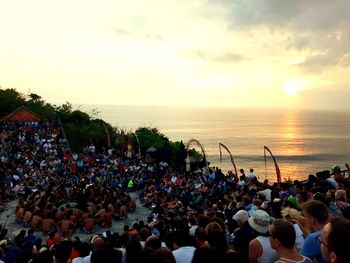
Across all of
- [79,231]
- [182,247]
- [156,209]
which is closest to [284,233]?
[182,247]

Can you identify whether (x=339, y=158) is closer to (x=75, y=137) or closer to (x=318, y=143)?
(x=318, y=143)

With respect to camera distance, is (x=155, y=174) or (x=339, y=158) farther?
(x=339, y=158)

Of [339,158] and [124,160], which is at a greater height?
[124,160]

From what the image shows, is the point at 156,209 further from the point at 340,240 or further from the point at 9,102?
the point at 9,102

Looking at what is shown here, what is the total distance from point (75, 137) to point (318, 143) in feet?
359

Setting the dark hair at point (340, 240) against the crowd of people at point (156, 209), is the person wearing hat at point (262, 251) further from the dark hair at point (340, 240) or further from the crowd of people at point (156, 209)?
the dark hair at point (340, 240)

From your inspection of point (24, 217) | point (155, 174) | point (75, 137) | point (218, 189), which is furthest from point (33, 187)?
point (75, 137)

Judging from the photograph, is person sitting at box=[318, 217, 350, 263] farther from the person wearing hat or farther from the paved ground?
the paved ground

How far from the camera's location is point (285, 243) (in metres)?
4.10

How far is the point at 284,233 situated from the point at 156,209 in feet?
40.6

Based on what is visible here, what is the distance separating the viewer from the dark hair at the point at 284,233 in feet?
13.4

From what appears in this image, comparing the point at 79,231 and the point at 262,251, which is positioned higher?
the point at 262,251

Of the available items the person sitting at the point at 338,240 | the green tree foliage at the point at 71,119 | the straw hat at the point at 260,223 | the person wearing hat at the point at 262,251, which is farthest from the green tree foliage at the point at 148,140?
the person sitting at the point at 338,240

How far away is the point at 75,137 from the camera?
44.8 metres
